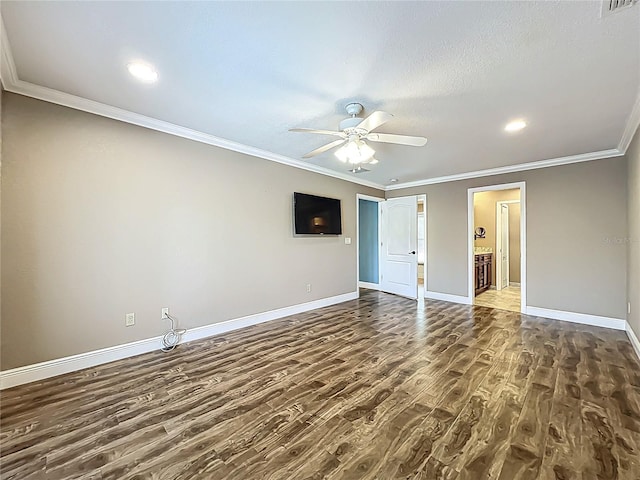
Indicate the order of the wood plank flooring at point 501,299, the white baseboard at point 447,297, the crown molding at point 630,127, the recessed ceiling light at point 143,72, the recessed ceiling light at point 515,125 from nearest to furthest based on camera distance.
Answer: the recessed ceiling light at point 143,72
the crown molding at point 630,127
the recessed ceiling light at point 515,125
the wood plank flooring at point 501,299
the white baseboard at point 447,297

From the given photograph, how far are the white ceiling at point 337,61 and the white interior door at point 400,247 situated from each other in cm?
298

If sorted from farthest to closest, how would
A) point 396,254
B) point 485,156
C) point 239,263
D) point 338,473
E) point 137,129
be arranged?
point 396,254, point 485,156, point 239,263, point 137,129, point 338,473

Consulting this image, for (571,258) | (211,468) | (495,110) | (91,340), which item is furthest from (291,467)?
(571,258)

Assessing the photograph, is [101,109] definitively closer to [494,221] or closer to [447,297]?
[447,297]

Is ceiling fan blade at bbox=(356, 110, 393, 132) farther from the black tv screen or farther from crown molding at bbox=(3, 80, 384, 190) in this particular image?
the black tv screen

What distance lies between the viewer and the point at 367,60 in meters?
2.04

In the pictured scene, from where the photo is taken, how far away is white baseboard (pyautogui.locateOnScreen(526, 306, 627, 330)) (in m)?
4.00

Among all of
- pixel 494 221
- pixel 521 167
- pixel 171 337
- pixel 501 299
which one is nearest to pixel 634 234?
pixel 521 167

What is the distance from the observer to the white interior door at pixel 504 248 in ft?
23.3

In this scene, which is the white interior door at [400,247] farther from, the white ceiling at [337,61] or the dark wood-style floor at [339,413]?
the white ceiling at [337,61]

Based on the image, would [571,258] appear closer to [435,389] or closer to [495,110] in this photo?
[495,110]

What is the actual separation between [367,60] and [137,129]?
2.56 m

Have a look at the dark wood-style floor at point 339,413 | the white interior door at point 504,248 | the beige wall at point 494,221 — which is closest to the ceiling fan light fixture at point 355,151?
the dark wood-style floor at point 339,413

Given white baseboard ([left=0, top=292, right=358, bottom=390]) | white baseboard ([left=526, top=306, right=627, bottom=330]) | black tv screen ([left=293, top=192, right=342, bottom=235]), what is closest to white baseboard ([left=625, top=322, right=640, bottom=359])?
white baseboard ([left=526, top=306, right=627, bottom=330])
